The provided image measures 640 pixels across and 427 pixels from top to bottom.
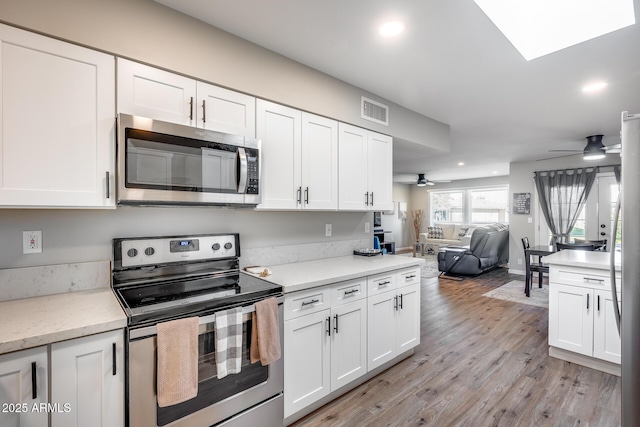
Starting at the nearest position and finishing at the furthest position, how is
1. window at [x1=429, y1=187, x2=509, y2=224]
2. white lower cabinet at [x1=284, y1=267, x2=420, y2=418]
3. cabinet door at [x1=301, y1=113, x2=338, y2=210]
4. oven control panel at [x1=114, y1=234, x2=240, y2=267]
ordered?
oven control panel at [x1=114, y1=234, x2=240, y2=267]
white lower cabinet at [x1=284, y1=267, x2=420, y2=418]
cabinet door at [x1=301, y1=113, x2=338, y2=210]
window at [x1=429, y1=187, x2=509, y2=224]

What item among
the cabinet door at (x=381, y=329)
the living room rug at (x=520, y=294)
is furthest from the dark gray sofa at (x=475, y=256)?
the cabinet door at (x=381, y=329)

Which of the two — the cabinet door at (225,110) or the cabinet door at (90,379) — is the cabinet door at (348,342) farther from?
the cabinet door at (225,110)

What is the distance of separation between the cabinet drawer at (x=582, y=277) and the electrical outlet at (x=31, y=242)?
3959 millimetres

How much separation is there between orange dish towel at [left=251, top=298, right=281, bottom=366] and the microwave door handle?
0.72 m

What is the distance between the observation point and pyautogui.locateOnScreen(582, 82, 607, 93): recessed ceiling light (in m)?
2.69

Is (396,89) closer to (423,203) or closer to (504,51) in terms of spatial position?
(504,51)

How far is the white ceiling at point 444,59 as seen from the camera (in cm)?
176

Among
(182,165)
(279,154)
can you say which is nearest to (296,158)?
(279,154)

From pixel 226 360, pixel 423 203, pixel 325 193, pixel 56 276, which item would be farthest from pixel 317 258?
pixel 423 203

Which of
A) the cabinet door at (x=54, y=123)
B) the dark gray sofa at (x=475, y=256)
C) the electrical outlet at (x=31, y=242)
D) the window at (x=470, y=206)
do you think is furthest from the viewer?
the window at (x=470, y=206)

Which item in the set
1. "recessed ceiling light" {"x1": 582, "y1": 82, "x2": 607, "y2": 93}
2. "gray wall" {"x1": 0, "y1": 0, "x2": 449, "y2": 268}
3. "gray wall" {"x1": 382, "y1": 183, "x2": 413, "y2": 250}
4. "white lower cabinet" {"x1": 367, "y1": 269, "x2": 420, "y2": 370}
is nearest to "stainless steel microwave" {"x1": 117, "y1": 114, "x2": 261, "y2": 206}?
"gray wall" {"x1": 0, "y1": 0, "x2": 449, "y2": 268}

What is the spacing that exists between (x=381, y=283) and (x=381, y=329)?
384 millimetres

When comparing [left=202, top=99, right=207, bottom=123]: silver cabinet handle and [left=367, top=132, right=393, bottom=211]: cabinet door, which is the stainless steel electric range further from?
[left=367, top=132, right=393, bottom=211]: cabinet door

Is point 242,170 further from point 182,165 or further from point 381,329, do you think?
point 381,329
